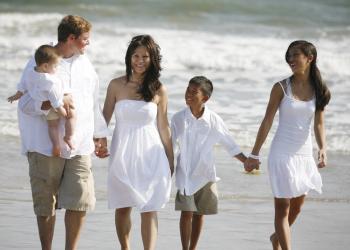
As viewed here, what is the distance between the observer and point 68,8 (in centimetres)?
2766

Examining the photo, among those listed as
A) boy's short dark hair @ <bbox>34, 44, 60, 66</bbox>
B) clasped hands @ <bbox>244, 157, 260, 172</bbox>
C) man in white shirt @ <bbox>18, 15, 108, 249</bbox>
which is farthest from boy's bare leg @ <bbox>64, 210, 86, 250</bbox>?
clasped hands @ <bbox>244, 157, 260, 172</bbox>

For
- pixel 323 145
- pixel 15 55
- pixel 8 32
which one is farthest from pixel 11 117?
pixel 8 32

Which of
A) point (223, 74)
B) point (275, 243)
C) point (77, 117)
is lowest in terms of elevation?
point (275, 243)

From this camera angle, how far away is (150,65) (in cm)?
598

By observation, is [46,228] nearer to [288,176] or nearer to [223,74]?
[288,176]

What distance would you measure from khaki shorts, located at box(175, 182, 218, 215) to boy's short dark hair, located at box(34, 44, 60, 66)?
144 cm

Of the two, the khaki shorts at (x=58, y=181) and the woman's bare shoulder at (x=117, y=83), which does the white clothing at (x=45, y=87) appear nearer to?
the khaki shorts at (x=58, y=181)

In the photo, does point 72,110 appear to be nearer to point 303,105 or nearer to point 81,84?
point 81,84

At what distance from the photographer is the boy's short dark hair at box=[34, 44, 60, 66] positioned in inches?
212

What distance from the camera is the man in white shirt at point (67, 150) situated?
18.4ft

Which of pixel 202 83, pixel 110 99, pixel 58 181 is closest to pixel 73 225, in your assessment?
pixel 58 181

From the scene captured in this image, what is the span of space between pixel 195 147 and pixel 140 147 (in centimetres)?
58

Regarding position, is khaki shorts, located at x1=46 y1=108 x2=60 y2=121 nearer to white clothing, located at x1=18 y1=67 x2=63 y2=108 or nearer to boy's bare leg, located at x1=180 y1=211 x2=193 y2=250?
white clothing, located at x1=18 y1=67 x2=63 y2=108

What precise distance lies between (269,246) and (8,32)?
1654 cm
